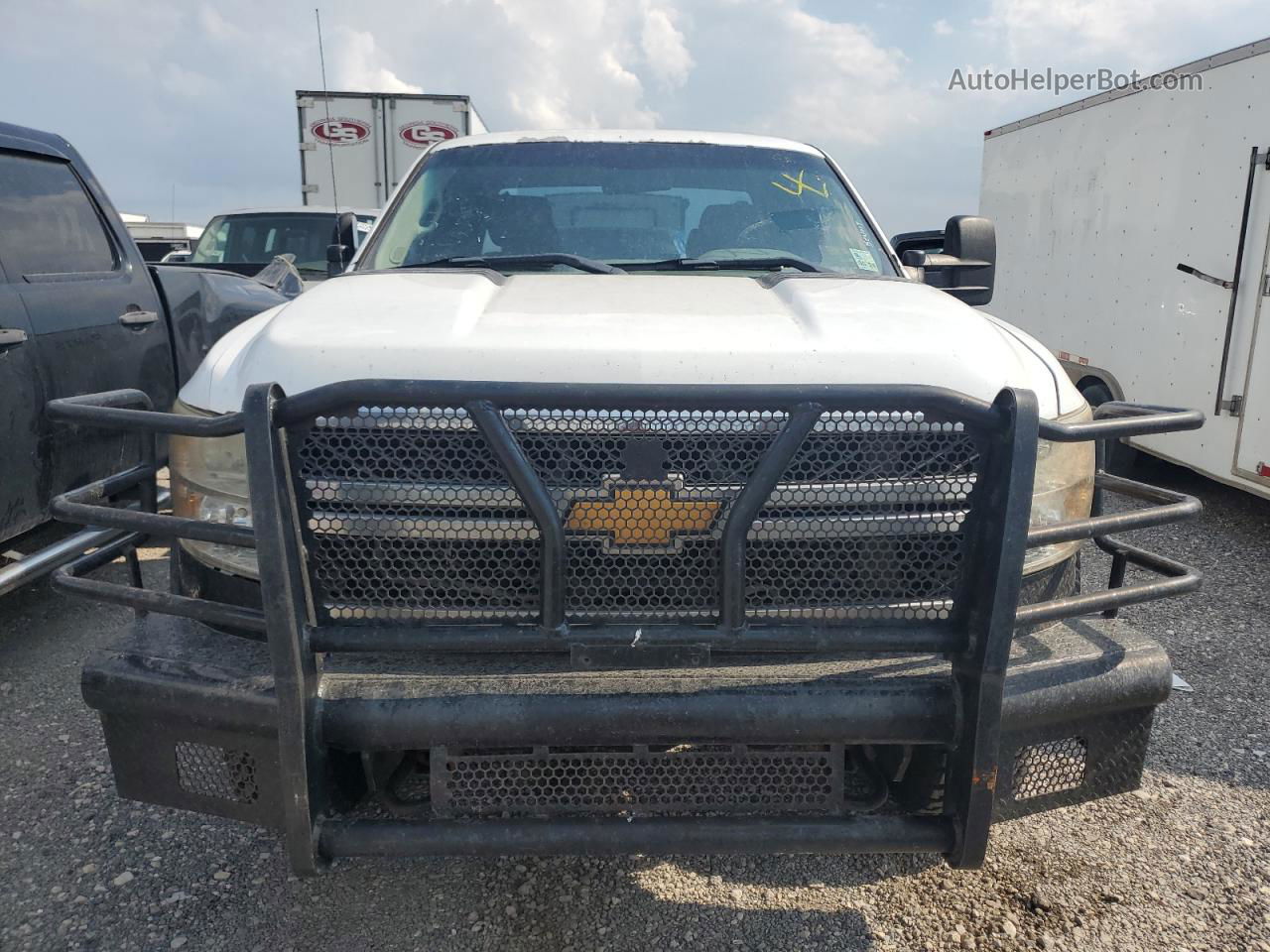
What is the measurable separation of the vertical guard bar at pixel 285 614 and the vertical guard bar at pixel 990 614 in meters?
1.37

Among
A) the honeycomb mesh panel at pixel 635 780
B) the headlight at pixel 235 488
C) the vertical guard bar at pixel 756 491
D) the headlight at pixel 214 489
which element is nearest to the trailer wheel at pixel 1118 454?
the headlight at pixel 235 488

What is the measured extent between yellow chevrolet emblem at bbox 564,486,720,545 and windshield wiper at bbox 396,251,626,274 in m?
1.33

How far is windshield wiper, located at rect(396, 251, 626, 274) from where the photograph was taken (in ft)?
10.4

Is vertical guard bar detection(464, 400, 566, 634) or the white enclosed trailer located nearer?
vertical guard bar detection(464, 400, 566, 634)

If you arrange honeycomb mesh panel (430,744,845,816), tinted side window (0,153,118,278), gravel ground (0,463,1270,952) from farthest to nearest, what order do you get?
tinted side window (0,153,118,278) < gravel ground (0,463,1270,952) < honeycomb mesh panel (430,744,845,816)

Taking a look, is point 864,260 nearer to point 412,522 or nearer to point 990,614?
point 990,614

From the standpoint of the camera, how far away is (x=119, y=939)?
2525 millimetres

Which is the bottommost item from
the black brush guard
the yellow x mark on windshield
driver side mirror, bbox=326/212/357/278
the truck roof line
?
the black brush guard

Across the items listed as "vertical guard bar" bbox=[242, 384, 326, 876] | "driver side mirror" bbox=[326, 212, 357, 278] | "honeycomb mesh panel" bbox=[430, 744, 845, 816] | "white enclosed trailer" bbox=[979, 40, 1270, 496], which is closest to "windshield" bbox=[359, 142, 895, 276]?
"driver side mirror" bbox=[326, 212, 357, 278]

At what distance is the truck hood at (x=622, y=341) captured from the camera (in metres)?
2.15

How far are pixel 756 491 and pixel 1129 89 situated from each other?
277 inches

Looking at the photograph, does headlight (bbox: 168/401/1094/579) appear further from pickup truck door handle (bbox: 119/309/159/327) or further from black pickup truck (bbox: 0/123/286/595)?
pickup truck door handle (bbox: 119/309/159/327)

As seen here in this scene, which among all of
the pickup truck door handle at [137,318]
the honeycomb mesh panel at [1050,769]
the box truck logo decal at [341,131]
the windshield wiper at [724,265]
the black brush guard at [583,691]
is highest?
the box truck logo decal at [341,131]

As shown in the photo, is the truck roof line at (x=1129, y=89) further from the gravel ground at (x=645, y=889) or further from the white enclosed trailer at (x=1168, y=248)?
the gravel ground at (x=645, y=889)
